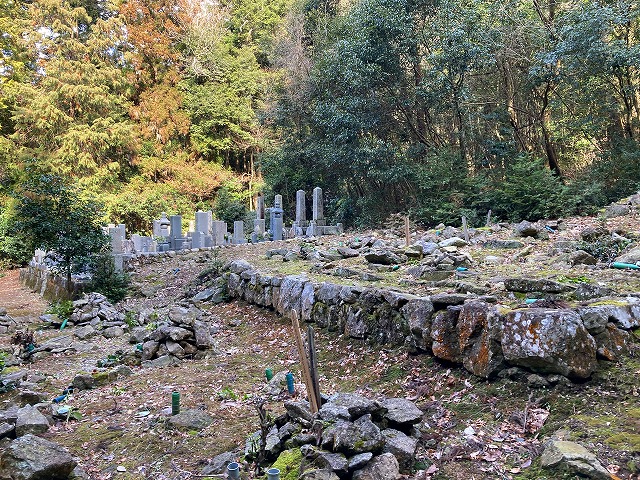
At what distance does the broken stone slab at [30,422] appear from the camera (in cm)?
387

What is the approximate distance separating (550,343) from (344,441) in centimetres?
152

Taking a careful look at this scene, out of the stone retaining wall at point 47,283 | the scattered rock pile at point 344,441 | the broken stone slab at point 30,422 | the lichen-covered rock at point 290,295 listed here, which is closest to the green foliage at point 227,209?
the stone retaining wall at point 47,283

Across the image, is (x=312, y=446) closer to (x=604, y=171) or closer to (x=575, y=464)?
(x=575, y=464)

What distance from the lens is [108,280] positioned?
35.3 ft

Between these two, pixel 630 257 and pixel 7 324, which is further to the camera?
pixel 7 324

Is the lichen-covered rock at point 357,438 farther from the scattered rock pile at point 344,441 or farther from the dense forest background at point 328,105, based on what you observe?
the dense forest background at point 328,105

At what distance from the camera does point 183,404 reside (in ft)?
14.9

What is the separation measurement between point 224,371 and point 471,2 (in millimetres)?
13033

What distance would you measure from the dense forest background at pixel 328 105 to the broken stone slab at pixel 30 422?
819 cm

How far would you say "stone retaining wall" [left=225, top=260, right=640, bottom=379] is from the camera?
3.02m

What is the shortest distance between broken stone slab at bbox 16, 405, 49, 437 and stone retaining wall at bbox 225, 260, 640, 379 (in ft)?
10.0

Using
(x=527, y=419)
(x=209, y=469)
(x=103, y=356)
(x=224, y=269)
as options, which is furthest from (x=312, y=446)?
(x=224, y=269)

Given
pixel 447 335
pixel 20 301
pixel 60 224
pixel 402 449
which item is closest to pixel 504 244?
pixel 447 335

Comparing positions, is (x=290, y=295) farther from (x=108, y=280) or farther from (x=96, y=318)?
(x=108, y=280)
